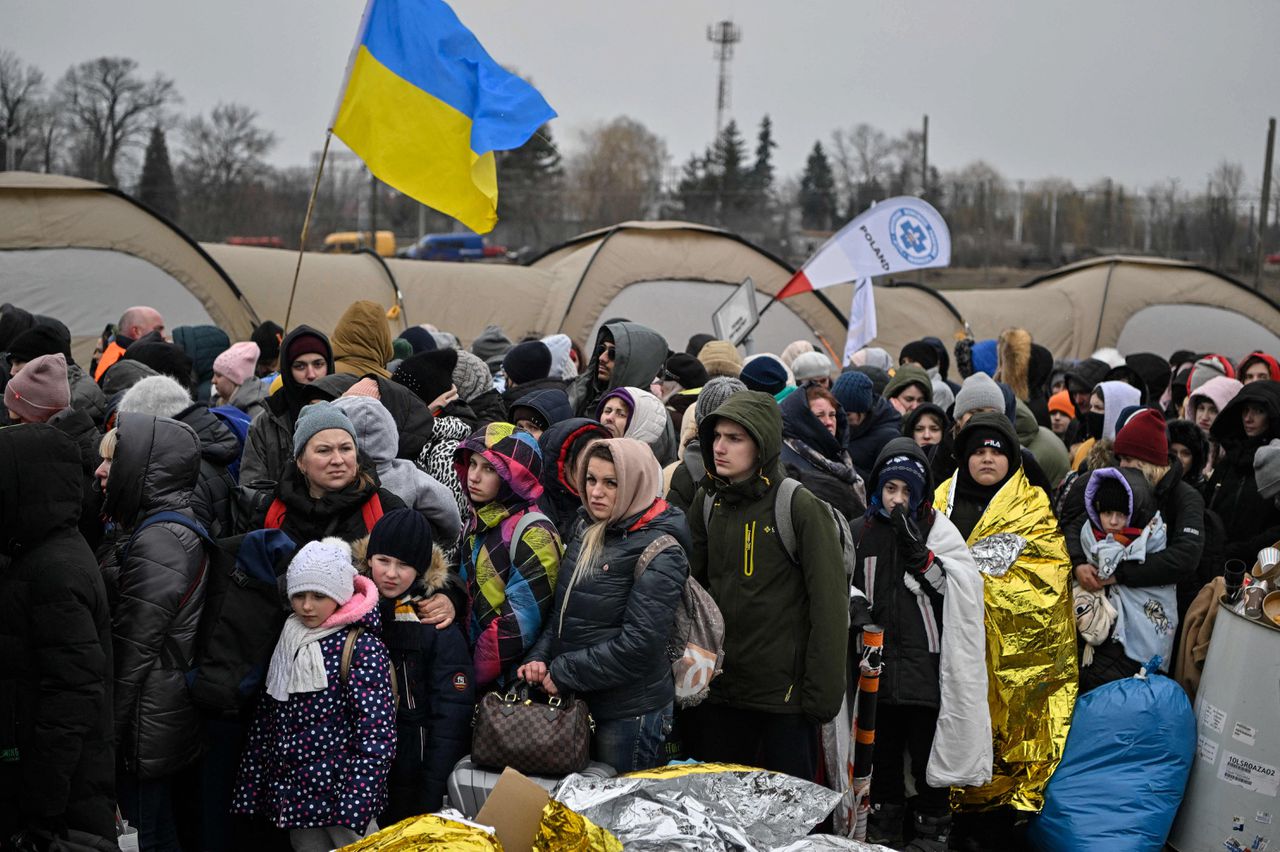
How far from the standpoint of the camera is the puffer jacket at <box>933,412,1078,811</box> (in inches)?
206

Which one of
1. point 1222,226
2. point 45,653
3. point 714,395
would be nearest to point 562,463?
point 714,395

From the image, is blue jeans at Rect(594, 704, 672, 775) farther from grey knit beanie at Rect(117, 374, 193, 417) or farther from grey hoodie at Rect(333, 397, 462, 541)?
grey knit beanie at Rect(117, 374, 193, 417)

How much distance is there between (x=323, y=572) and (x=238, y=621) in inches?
16.0

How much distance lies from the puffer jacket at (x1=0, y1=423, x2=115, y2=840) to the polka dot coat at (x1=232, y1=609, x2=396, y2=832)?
58 cm

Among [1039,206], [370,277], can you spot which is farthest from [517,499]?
[1039,206]

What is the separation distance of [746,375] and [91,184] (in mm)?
9732

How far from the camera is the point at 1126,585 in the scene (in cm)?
541

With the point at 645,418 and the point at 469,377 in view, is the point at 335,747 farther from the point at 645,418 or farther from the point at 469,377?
the point at 469,377

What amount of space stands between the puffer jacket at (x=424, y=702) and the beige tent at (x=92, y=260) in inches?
409

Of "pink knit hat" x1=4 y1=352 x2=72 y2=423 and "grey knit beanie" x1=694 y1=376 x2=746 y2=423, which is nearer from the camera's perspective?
"pink knit hat" x1=4 y1=352 x2=72 y2=423

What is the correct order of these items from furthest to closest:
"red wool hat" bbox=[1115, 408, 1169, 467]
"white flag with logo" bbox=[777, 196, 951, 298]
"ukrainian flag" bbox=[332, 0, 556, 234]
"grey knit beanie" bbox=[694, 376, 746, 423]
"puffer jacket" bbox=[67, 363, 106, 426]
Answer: "white flag with logo" bbox=[777, 196, 951, 298] → "ukrainian flag" bbox=[332, 0, 556, 234] → "puffer jacket" bbox=[67, 363, 106, 426] → "grey knit beanie" bbox=[694, 376, 746, 423] → "red wool hat" bbox=[1115, 408, 1169, 467]

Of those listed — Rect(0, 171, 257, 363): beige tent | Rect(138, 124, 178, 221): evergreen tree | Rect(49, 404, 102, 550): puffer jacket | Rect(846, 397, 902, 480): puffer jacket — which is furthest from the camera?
Rect(138, 124, 178, 221): evergreen tree

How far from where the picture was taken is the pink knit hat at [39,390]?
4949mm

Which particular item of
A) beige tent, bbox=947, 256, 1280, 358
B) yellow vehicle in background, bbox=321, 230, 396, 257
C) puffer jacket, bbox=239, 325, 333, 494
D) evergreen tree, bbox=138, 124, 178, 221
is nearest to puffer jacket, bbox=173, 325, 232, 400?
puffer jacket, bbox=239, 325, 333, 494
